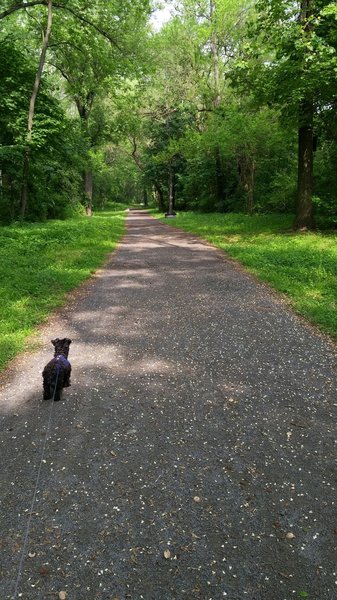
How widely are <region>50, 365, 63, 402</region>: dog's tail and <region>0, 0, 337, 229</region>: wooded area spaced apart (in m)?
11.2

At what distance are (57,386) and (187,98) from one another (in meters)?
27.5

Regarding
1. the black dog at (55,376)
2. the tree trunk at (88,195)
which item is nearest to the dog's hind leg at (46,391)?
the black dog at (55,376)

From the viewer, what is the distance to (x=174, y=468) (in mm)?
3008

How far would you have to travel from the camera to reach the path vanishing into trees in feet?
7.19

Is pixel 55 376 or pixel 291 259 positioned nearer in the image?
pixel 55 376

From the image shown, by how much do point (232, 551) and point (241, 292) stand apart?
5.93 metres

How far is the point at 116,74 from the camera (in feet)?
64.1

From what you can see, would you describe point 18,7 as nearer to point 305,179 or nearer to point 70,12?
point 70,12

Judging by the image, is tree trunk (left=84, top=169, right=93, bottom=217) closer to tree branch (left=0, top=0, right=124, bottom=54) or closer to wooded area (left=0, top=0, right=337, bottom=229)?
wooded area (left=0, top=0, right=337, bottom=229)

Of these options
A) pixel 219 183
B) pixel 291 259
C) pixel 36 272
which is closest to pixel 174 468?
pixel 36 272

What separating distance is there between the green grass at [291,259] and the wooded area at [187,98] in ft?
6.19

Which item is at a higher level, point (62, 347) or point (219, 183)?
point (219, 183)

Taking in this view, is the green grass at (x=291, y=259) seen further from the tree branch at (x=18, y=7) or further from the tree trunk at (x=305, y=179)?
the tree branch at (x=18, y=7)

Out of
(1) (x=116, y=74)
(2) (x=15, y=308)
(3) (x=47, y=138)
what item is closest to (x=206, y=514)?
(2) (x=15, y=308)
